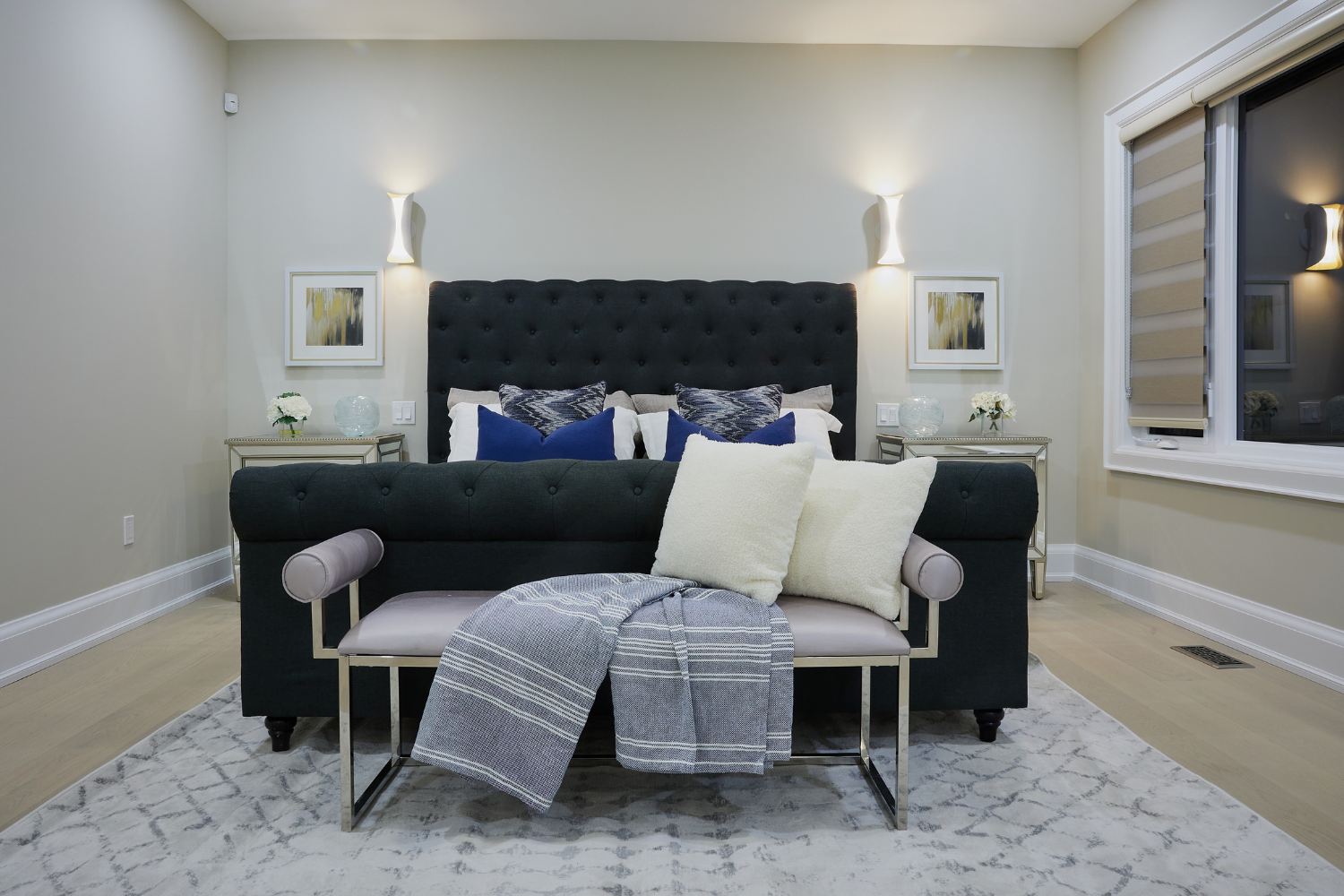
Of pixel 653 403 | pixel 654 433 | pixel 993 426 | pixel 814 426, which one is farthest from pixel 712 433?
pixel 993 426

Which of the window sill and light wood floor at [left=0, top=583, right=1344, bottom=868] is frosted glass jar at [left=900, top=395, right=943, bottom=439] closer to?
the window sill

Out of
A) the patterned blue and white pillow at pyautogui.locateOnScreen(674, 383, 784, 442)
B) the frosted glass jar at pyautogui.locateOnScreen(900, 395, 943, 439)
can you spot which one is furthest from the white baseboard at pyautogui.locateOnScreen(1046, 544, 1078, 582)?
the patterned blue and white pillow at pyautogui.locateOnScreen(674, 383, 784, 442)

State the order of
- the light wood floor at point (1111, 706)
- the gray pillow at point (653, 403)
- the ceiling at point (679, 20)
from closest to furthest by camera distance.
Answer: the light wood floor at point (1111, 706) < the ceiling at point (679, 20) < the gray pillow at point (653, 403)

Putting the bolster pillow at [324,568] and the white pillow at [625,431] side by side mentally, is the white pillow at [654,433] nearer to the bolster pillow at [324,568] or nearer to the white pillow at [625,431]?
the white pillow at [625,431]

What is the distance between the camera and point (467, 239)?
13.2ft

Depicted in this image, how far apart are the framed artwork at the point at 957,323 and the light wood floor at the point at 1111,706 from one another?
4.72 ft

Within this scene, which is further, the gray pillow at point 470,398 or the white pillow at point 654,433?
the gray pillow at point 470,398

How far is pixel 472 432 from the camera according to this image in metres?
3.41

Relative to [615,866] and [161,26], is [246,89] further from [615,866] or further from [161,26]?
[615,866]

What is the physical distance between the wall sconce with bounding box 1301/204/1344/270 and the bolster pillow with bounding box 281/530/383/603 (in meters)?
3.33

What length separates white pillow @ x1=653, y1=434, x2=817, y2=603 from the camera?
1708 mm

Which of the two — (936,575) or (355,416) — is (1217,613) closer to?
(936,575)

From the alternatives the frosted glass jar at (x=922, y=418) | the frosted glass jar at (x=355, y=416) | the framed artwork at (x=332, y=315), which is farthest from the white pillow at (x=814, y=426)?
the framed artwork at (x=332, y=315)

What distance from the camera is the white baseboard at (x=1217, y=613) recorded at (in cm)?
253
